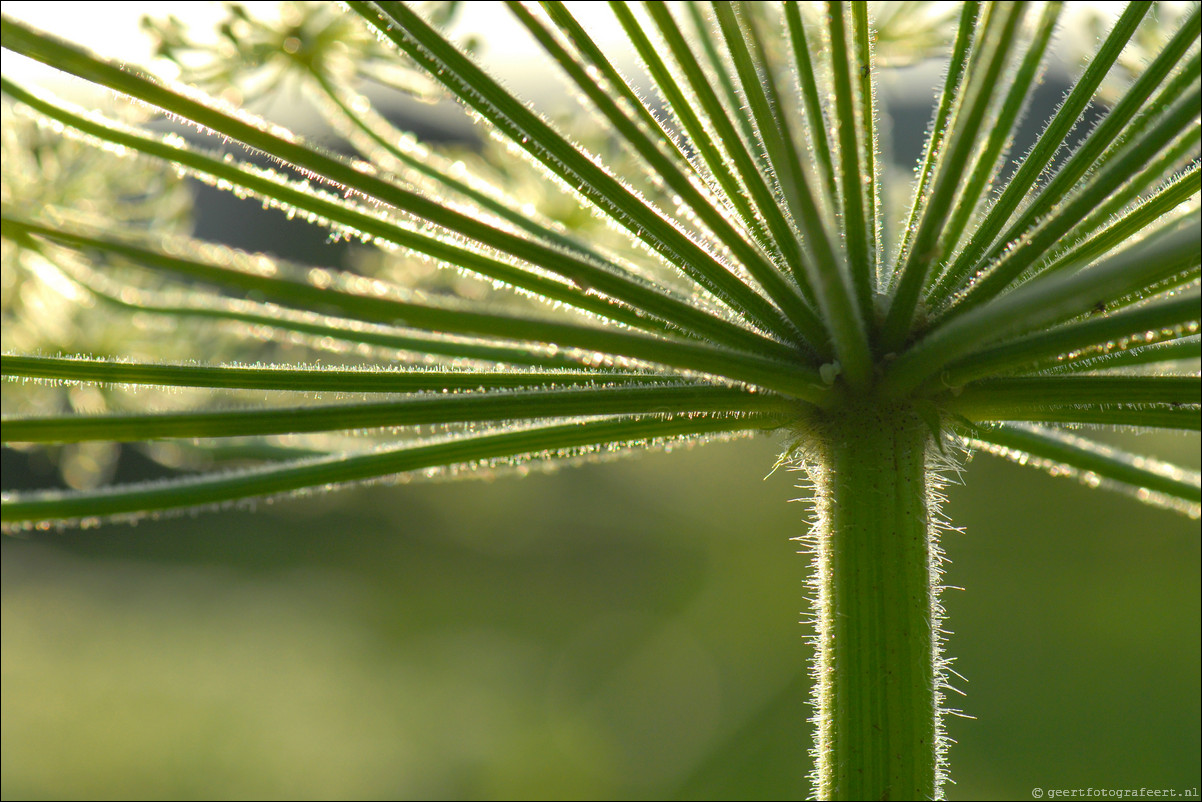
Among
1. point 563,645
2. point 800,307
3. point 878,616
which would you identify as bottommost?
point 878,616

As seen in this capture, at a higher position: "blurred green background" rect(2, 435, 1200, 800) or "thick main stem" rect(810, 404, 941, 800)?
"blurred green background" rect(2, 435, 1200, 800)

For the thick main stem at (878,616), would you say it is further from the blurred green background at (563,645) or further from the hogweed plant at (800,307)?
the blurred green background at (563,645)

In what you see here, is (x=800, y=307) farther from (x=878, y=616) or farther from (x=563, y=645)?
(x=563, y=645)

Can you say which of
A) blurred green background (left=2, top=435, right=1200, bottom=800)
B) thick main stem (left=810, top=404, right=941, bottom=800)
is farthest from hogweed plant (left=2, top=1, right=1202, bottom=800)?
blurred green background (left=2, top=435, right=1200, bottom=800)

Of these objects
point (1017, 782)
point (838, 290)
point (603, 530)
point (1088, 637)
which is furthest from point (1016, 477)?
point (838, 290)

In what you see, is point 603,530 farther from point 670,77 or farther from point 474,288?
point 670,77

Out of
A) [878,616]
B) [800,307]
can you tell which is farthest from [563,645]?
[800,307]

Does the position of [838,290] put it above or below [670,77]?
below

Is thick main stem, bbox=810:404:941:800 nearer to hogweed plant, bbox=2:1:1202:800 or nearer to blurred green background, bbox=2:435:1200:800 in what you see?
hogweed plant, bbox=2:1:1202:800
